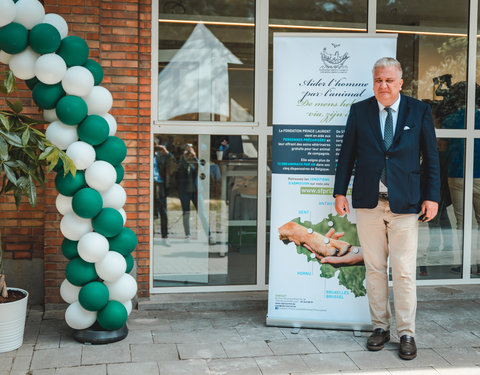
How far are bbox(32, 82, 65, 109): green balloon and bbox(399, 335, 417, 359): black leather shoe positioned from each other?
2730 millimetres

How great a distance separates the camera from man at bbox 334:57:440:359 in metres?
3.85

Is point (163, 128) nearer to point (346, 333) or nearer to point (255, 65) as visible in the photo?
point (255, 65)

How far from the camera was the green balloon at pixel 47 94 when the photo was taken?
3783 millimetres

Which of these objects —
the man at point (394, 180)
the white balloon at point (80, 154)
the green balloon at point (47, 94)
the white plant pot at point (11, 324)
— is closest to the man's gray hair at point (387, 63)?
the man at point (394, 180)

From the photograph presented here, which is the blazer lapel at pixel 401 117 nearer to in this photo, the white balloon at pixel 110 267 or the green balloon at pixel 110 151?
the green balloon at pixel 110 151

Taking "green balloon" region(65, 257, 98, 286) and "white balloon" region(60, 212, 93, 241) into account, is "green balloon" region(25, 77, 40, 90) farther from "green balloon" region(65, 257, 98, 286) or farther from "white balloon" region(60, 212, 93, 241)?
"green balloon" region(65, 257, 98, 286)

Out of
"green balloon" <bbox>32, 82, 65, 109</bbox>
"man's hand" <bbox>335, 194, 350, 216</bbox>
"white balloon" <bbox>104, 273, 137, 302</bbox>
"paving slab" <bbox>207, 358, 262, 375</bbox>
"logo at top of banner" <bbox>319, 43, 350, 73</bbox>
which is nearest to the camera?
"paving slab" <bbox>207, 358, 262, 375</bbox>

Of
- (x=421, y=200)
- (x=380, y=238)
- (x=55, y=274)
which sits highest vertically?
(x=421, y=200)

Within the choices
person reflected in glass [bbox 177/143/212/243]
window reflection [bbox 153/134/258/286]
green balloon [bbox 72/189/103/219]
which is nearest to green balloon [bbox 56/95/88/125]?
green balloon [bbox 72/189/103/219]

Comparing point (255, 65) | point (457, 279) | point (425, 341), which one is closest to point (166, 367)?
point (425, 341)

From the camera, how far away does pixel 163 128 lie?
16.1 ft

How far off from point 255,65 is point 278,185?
123 cm

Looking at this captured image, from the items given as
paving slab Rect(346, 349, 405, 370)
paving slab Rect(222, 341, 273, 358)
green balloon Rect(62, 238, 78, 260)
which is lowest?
paving slab Rect(346, 349, 405, 370)

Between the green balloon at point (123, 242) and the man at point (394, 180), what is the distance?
155 cm
